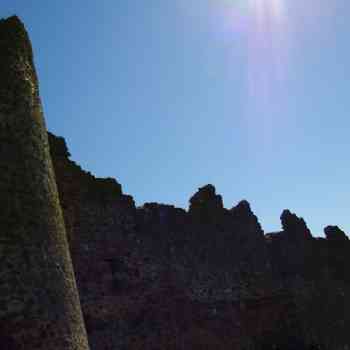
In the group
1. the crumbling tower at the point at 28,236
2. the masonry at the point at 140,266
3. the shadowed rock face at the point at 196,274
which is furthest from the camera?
the shadowed rock face at the point at 196,274

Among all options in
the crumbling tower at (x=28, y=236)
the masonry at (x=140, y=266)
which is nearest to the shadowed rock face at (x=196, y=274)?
the masonry at (x=140, y=266)

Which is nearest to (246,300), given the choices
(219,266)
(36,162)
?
(219,266)

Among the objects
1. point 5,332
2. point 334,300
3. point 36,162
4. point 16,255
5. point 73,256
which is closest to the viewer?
point 5,332

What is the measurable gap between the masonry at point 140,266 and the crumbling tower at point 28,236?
17mm

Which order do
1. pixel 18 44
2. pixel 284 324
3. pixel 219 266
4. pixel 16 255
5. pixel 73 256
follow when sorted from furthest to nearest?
pixel 284 324
pixel 219 266
pixel 73 256
pixel 18 44
pixel 16 255

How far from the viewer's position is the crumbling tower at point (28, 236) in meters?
6.35

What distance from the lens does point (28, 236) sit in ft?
22.4

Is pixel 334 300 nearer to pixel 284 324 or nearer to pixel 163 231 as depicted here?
pixel 284 324

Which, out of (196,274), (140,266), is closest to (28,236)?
(140,266)

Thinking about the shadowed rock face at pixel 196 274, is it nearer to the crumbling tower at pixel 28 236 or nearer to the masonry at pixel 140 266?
the masonry at pixel 140 266

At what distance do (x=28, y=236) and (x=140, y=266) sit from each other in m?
9.35

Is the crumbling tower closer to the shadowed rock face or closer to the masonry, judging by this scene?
the masonry

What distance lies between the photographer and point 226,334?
17.9m

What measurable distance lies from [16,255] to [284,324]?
1657 centimetres
